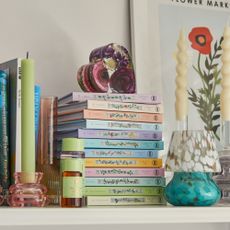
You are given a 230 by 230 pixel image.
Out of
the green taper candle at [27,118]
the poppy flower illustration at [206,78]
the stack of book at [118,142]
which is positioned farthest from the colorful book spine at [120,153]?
the poppy flower illustration at [206,78]

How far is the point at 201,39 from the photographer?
1338mm

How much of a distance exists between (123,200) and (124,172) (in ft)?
0.16

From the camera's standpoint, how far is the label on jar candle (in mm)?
947

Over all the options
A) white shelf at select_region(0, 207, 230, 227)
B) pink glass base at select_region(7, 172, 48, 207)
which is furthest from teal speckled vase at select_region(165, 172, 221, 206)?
pink glass base at select_region(7, 172, 48, 207)

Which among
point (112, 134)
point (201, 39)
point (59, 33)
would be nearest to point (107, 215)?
point (112, 134)

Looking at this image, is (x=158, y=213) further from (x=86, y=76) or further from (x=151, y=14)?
(x=151, y=14)

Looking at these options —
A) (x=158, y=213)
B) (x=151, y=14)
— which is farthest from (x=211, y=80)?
(x=158, y=213)

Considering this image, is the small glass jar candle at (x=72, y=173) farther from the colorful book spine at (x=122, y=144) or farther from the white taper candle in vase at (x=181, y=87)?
the white taper candle in vase at (x=181, y=87)

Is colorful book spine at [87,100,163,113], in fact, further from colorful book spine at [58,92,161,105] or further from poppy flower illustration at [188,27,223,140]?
poppy flower illustration at [188,27,223,140]

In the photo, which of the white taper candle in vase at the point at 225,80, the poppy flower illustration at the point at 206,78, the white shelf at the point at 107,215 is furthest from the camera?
the poppy flower illustration at the point at 206,78

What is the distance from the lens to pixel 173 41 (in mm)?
1297

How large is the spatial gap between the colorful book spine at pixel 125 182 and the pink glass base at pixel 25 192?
0.10m

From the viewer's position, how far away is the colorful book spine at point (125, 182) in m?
1.03

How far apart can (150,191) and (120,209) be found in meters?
0.14
